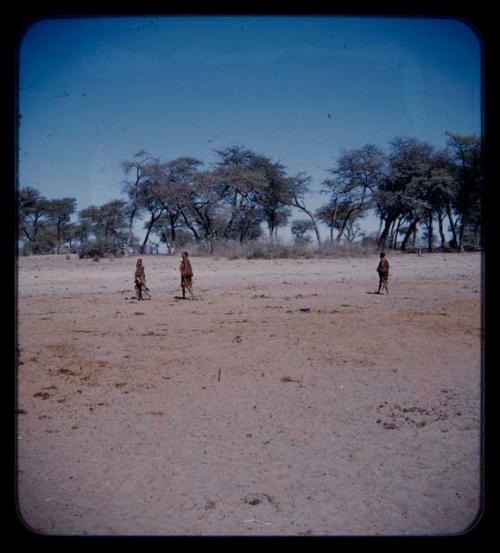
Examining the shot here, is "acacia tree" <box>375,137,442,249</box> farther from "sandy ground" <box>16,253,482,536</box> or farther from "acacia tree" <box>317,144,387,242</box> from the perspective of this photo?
"sandy ground" <box>16,253,482,536</box>

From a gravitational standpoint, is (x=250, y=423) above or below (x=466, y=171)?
below

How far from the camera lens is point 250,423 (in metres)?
4.83

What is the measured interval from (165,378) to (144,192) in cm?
2754

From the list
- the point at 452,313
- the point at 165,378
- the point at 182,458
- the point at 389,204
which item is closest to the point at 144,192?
the point at 389,204

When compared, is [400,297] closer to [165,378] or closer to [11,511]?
[165,378]

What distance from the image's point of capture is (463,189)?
31.0 metres

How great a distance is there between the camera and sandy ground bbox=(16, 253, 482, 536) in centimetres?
341

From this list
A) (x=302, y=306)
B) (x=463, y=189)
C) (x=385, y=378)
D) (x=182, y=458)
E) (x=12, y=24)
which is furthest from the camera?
(x=463, y=189)

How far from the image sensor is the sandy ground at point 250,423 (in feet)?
11.2

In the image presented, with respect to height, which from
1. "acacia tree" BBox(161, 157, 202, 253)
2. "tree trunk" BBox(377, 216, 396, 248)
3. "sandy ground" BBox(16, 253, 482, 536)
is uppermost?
"acacia tree" BBox(161, 157, 202, 253)

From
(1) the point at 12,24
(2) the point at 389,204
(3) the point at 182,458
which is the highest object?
(2) the point at 389,204

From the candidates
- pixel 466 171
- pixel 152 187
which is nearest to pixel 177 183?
pixel 152 187

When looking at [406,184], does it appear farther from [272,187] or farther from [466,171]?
[272,187]

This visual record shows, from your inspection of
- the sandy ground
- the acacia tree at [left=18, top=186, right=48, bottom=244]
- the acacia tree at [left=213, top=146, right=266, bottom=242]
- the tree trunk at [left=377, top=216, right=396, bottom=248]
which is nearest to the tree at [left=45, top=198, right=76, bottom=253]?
the acacia tree at [left=18, top=186, right=48, bottom=244]
